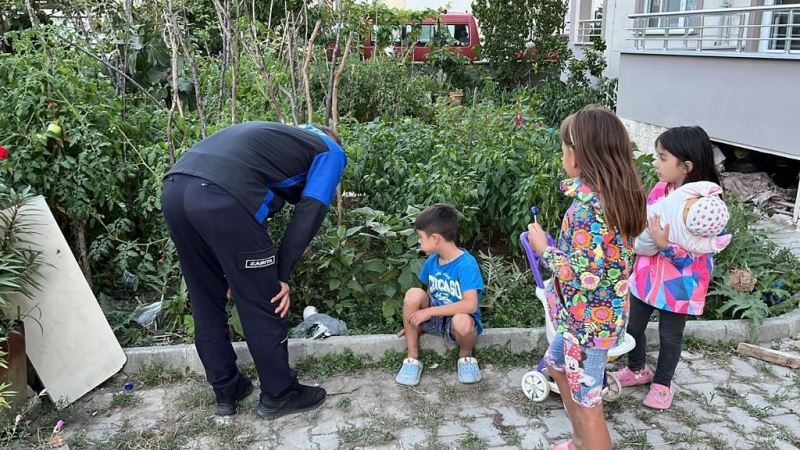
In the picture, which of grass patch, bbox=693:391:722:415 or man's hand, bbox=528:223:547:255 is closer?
man's hand, bbox=528:223:547:255

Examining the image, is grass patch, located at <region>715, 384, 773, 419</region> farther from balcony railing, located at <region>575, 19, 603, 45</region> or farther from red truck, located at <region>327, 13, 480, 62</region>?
red truck, located at <region>327, 13, 480, 62</region>

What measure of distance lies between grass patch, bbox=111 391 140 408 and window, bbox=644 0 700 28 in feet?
30.4

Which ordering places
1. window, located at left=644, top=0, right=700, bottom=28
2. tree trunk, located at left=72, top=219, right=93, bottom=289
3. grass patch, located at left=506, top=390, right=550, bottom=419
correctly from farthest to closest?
window, located at left=644, top=0, right=700, bottom=28, tree trunk, located at left=72, top=219, right=93, bottom=289, grass patch, located at left=506, top=390, right=550, bottom=419

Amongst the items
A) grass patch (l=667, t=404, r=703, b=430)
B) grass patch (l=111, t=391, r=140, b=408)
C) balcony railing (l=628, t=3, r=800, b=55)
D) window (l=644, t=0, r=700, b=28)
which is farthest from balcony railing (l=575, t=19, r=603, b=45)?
grass patch (l=111, t=391, r=140, b=408)

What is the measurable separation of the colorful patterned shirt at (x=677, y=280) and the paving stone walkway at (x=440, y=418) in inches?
22.4

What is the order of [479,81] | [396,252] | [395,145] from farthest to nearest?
[479,81]
[395,145]
[396,252]

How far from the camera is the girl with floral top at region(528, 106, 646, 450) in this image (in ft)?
8.04

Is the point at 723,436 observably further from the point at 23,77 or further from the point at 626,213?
the point at 23,77

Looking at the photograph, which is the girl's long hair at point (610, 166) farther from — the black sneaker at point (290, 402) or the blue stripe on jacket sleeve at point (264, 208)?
the black sneaker at point (290, 402)

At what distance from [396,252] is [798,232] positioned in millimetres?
4579

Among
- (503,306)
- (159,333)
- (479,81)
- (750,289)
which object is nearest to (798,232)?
(750,289)

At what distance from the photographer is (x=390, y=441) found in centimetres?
308

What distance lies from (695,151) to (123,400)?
10.5 ft

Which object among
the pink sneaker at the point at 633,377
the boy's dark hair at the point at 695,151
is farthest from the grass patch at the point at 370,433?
the boy's dark hair at the point at 695,151
